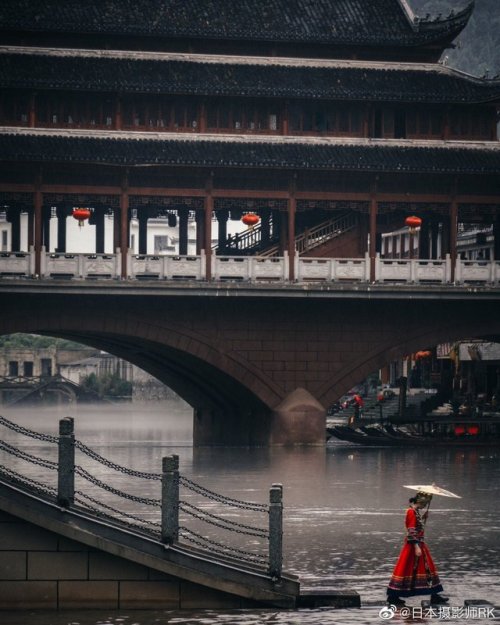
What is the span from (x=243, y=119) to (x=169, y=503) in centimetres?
3750

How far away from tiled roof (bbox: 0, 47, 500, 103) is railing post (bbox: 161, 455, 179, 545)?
35697 mm

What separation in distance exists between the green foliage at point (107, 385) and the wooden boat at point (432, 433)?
67.0 metres

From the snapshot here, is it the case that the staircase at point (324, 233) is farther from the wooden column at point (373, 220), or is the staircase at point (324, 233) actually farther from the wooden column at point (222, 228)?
the wooden column at point (222, 228)

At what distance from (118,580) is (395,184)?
125 feet

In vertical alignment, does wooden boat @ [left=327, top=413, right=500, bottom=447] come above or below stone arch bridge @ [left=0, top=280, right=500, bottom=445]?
below

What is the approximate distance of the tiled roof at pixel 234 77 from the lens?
2295 inches

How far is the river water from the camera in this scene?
23.4 m

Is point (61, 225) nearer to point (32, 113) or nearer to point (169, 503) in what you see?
point (32, 113)

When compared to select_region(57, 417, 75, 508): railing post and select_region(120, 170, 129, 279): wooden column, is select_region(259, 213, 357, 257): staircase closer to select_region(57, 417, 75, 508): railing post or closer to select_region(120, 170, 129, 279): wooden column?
select_region(120, 170, 129, 279): wooden column

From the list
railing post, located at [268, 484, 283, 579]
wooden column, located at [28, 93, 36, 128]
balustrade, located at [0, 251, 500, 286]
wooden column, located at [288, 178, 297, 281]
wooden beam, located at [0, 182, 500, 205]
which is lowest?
railing post, located at [268, 484, 283, 579]

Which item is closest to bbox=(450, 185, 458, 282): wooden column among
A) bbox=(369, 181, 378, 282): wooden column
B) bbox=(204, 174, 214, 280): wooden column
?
bbox=(369, 181, 378, 282): wooden column

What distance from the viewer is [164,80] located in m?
58.9

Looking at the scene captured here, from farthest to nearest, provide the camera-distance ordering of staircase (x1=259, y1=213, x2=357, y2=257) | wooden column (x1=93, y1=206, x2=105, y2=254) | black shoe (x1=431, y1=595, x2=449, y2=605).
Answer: wooden column (x1=93, y1=206, x2=105, y2=254), staircase (x1=259, y1=213, x2=357, y2=257), black shoe (x1=431, y1=595, x2=449, y2=605)

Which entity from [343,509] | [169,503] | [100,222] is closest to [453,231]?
[100,222]
